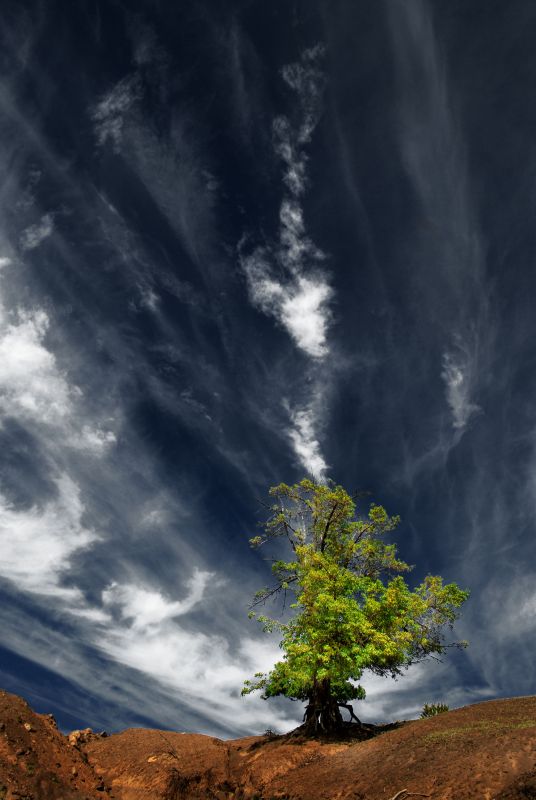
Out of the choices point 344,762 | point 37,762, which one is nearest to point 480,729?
point 344,762

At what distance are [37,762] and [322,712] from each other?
48.0 feet

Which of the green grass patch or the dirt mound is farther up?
the green grass patch

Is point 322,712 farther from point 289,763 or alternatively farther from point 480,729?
point 480,729

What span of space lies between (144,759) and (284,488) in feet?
54.7

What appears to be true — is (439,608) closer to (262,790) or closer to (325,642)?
(325,642)

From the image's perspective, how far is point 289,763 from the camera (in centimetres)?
2005

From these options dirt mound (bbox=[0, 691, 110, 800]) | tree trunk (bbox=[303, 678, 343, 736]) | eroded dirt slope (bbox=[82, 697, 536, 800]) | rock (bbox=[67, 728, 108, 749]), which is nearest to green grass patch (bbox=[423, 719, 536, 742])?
eroded dirt slope (bbox=[82, 697, 536, 800])

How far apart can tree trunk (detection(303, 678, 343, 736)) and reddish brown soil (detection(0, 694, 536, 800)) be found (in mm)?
1794

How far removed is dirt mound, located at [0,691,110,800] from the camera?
1623 centimetres

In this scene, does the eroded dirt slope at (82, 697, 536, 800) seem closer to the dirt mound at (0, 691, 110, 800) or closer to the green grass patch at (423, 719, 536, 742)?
the green grass patch at (423, 719, 536, 742)

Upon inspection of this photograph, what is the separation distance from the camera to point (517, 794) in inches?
435

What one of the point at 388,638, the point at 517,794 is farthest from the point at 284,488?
the point at 517,794

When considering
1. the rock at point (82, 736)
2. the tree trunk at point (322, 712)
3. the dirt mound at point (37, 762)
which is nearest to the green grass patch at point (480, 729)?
the tree trunk at point (322, 712)

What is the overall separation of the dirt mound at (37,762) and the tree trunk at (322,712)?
10.8 metres
